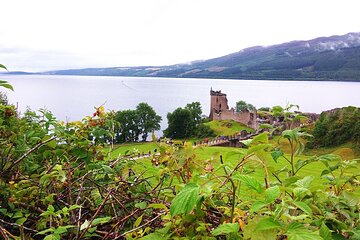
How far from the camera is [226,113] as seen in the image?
214 ft

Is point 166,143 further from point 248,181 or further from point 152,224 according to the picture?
point 248,181

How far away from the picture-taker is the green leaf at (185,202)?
100cm

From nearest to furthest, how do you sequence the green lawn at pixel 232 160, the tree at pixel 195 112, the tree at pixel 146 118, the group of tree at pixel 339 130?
the green lawn at pixel 232 160 < the group of tree at pixel 339 130 < the tree at pixel 146 118 < the tree at pixel 195 112

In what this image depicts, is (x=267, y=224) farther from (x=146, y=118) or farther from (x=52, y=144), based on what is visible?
(x=146, y=118)

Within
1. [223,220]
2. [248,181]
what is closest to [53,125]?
[223,220]

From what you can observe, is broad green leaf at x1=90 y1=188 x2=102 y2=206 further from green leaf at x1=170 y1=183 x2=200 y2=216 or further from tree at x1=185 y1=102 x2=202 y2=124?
tree at x1=185 y1=102 x2=202 y2=124

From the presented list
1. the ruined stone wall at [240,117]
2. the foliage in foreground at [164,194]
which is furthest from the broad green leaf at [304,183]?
the ruined stone wall at [240,117]

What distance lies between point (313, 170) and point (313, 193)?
51.2 ft

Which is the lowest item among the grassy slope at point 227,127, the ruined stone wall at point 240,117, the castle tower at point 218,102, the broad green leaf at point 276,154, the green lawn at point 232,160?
the grassy slope at point 227,127

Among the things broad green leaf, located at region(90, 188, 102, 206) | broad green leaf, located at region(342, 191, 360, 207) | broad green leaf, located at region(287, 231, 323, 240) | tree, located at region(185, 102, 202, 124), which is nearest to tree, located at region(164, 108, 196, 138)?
tree, located at region(185, 102, 202, 124)

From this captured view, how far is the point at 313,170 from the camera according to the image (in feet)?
51.6

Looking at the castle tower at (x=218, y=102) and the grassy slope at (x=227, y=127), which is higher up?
the castle tower at (x=218, y=102)

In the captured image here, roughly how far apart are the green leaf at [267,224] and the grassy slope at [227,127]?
181 ft

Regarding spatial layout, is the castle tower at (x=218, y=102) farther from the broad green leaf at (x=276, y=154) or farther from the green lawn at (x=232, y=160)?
the broad green leaf at (x=276, y=154)
